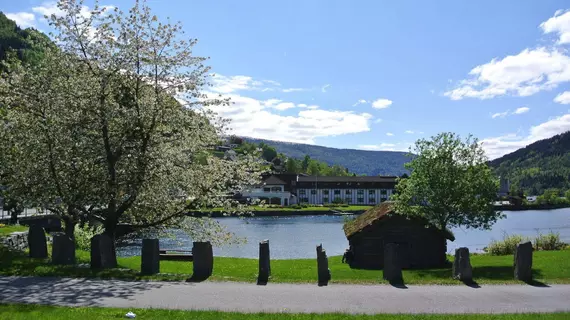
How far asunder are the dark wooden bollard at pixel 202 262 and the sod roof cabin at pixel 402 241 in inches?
597

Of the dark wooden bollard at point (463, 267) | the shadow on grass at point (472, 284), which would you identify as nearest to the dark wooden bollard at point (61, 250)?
the dark wooden bollard at point (463, 267)

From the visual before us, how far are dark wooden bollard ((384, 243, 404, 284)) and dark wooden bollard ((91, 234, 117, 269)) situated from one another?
10.3m

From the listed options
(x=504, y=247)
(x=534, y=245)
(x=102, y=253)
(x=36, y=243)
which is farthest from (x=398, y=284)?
(x=534, y=245)

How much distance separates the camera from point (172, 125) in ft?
73.2

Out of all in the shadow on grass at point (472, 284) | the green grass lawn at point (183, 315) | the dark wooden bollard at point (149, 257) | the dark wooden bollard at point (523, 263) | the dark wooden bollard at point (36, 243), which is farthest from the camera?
the dark wooden bollard at point (36, 243)

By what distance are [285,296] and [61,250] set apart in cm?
991

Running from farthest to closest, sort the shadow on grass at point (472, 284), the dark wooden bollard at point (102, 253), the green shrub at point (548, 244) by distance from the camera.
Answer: the green shrub at point (548, 244), the dark wooden bollard at point (102, 253), the shadow on grass at point (472, 284)

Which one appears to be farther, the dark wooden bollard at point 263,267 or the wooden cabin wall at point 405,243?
the wooden cabin wall at point 405,243

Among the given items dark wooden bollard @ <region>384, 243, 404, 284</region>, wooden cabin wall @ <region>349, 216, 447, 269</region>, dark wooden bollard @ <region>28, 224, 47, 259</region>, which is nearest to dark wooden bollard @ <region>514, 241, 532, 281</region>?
dark wooden bollard @ <region>384, 243, 404, 284</region>

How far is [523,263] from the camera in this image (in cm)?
1775

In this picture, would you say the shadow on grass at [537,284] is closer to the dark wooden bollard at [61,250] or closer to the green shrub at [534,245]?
the dark wooden bollard at [61,250]

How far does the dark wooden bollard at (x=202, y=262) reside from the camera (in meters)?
17.3

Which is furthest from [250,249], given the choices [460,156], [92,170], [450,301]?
[450,301]

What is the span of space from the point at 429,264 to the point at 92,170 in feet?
65.2
